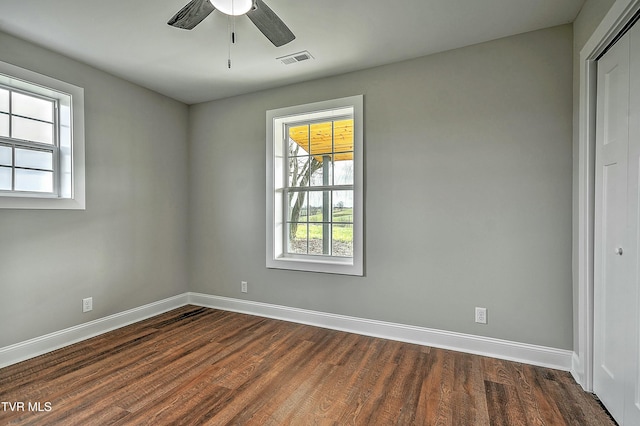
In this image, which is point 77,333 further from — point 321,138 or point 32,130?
point 321,138

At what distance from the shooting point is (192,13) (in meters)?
1.87

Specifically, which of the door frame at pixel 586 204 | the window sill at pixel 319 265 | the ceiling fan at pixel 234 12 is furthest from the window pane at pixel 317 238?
the door frame at pixel 586 204

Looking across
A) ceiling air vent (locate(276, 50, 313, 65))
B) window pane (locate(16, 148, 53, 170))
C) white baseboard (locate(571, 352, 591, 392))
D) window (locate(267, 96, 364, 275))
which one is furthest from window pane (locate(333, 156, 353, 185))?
window pane (locate(16, 148, 53, 170))

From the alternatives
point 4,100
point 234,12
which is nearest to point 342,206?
point 234,12

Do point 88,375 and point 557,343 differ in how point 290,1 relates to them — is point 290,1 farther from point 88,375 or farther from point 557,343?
point 557,343

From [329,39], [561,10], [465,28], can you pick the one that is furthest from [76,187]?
[561,10]

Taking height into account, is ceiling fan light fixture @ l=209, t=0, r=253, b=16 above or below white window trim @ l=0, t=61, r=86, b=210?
above

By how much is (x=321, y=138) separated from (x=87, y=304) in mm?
2923

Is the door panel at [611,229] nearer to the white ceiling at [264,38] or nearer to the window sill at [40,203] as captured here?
the white ceiling at [264,38]

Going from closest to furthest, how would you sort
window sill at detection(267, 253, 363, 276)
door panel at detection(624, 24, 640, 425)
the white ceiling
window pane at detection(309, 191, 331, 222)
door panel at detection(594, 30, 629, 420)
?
door panel at detection(624, 24, 640, 425) → door panel at detection(594, 30, 629, 420) → the white ceiling → window sill at detection(267, 253, 363, 276) → window pane at detection(309, 191, 331, 222)

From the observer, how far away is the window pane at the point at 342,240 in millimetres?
3479

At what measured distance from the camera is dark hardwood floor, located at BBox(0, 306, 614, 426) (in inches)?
75.5

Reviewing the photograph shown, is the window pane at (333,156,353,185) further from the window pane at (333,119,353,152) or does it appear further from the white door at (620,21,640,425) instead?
the white door at (620,21,640,425)

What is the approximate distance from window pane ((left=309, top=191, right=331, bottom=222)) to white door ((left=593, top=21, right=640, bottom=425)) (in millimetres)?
2289
